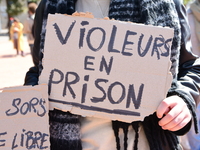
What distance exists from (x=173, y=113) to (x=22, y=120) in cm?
63

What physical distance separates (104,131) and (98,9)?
0.58 metres

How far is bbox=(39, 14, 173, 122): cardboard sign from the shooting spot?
4.09 ft

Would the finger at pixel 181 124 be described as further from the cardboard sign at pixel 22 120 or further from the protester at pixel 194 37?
the protester at pixel 194 37

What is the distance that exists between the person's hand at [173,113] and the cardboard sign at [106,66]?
1.4 inches

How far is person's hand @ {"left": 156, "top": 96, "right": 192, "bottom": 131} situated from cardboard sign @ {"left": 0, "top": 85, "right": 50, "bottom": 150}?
0.48 meters

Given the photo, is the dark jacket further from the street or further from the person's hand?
the street

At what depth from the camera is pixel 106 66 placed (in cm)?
127

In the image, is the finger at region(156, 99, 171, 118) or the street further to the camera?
the street

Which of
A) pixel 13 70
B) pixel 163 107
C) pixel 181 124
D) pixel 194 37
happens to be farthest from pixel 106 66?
pixel 13 70


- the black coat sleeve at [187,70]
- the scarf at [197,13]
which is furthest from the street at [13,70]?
the black coat sleeve at [187,70]

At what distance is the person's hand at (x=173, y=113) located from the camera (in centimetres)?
122

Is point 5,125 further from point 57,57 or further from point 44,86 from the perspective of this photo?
point 57,57

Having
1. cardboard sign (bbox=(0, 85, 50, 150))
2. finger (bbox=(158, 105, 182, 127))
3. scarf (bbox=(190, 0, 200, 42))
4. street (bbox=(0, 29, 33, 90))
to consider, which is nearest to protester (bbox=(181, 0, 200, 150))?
scarf (bbox=(190, 0, 200, 42))

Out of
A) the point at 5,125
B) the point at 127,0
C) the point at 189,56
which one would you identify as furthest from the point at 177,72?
the point at 5,125
